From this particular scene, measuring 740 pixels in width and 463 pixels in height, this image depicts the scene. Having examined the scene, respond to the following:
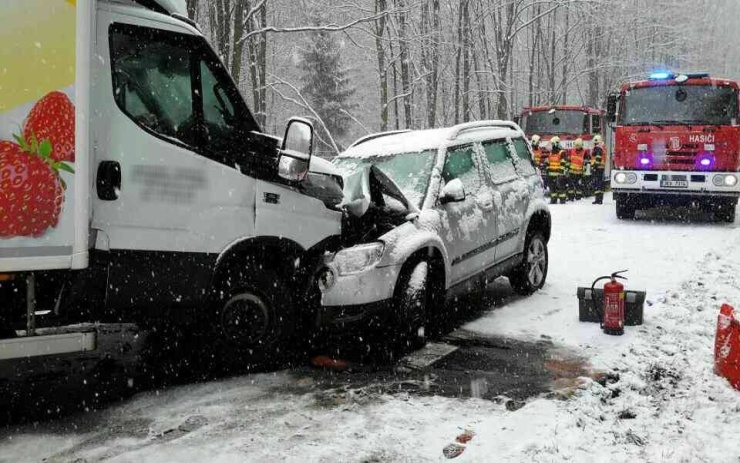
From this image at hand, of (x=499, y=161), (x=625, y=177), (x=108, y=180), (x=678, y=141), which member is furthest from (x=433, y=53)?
(x=108, y=180)

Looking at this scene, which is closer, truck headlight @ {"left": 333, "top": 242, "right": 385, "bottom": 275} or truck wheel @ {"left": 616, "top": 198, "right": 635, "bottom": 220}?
truck headlight @ {"left": 333, "top": 242, "right": 385, "bottom": 275}

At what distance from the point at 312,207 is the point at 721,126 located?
11136 millimetres

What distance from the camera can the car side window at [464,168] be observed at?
688cm

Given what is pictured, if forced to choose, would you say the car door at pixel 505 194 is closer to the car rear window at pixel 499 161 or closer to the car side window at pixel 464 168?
the car rear window at pixel 499 161

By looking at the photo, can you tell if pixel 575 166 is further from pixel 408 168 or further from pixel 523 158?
pixel 408 168

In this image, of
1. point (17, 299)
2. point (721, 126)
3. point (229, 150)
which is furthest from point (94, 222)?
point (721, 126)

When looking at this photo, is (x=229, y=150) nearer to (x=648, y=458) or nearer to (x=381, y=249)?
(x=381, y=249)

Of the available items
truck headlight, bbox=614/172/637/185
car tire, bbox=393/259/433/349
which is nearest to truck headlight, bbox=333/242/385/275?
car tire, bbox=393/259/433/349

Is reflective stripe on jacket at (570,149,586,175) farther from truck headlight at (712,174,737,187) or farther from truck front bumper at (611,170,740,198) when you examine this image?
truck headlight at (712,174,737,187)

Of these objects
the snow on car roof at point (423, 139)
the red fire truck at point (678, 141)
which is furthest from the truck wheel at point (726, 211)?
the snow on car roof at point (423, 139)

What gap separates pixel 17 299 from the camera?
4.32 m

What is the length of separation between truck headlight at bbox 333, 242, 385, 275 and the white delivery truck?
21cm

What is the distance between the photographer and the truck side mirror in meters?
14.4

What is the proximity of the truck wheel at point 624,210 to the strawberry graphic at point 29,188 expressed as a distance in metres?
13.1
